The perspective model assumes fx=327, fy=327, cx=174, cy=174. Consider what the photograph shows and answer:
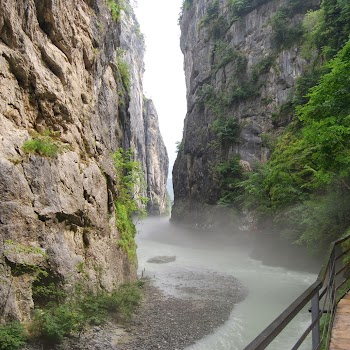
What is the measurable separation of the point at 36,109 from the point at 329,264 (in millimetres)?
12630

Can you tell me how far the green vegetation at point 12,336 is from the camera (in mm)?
8484

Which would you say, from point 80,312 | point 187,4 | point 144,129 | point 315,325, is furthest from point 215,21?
point 315,325

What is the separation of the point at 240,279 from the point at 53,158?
44.4 ft

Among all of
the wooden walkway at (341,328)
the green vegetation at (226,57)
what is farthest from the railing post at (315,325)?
the green vegetation at (226,57)

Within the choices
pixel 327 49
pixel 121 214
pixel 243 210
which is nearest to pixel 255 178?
pixel 243 210

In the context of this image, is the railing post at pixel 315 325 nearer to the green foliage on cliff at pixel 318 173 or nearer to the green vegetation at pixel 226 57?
the green foliage on cliff at pixel 318 173

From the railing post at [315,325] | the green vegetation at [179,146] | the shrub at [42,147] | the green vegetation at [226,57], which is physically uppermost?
the green vegetation at [226,57]

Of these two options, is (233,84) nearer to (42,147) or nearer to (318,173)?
(318,173)

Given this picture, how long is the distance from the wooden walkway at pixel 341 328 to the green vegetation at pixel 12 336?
7.90 meters

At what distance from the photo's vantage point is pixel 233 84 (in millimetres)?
42906

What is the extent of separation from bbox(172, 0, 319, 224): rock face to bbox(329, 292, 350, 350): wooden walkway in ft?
97.4

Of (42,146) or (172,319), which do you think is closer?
(42,146)

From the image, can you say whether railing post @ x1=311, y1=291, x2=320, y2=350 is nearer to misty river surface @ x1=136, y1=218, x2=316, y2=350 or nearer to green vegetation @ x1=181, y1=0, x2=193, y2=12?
misty river surface @ x1=136, y1=218, x2=316, y2=350

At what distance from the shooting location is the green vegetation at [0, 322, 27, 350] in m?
8.48
